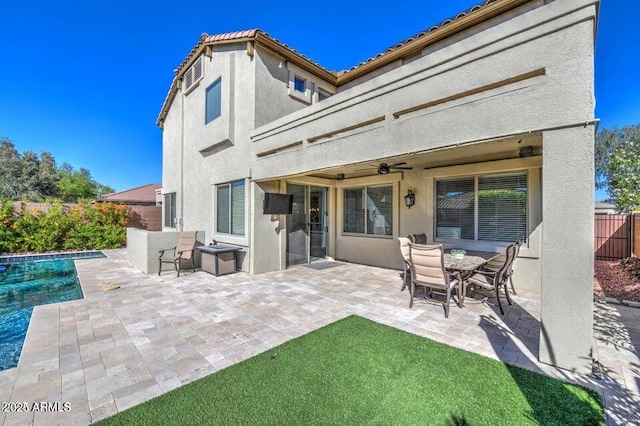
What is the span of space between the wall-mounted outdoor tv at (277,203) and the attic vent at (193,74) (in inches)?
280

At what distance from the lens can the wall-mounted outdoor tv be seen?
900cm

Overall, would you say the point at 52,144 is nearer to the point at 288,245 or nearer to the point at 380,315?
the point at 288,245

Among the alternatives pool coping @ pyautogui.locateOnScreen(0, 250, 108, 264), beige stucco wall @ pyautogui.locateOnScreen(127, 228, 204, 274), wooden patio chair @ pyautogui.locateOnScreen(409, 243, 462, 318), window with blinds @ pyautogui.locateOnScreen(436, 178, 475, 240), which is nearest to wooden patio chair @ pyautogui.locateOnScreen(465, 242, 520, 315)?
wooden patio chair @ pyautogui.locateOnScreen(409, 243, 462, 318)

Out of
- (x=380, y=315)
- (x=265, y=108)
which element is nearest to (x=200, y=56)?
(x=265, y=108)

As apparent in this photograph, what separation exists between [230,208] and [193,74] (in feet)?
23.3

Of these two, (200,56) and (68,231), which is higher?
(200,56)

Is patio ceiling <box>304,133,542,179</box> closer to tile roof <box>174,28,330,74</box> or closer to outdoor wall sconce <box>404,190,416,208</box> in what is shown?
outdoor wall sconce <box>404,190,416,208</box>

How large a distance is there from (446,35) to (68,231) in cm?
1979

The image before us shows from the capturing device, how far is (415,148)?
4.93 metres

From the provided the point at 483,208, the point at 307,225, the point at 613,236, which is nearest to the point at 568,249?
the point at 483,208

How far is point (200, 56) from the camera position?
39.1ft

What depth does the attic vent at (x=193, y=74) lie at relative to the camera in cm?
1215

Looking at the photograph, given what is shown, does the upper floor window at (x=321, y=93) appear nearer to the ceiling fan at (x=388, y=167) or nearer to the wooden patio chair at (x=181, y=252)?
the ceiling fan at (x=388, y=167)

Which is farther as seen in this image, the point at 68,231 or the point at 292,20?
the point at 68,231
